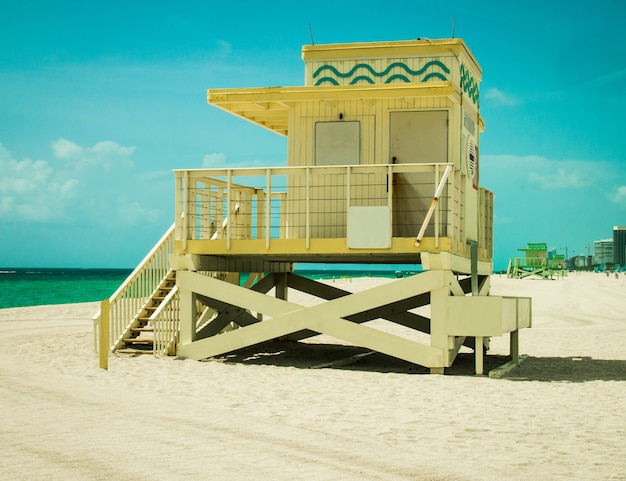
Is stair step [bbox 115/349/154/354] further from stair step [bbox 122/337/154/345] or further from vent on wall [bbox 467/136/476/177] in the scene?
vent on wall [bbox 467/136/476/177]

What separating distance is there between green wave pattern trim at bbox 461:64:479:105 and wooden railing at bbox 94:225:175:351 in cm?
588

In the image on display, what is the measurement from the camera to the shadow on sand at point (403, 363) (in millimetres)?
12820

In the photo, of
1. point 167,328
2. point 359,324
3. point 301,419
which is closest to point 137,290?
point 167,328

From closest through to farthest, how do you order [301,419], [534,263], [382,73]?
[301,419] → [382,73] → [534,263]

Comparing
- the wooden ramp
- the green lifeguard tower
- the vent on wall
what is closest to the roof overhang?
the vent on wall

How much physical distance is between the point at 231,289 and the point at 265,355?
240 centimetres

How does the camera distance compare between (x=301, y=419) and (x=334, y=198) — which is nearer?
(x=301, y=419)

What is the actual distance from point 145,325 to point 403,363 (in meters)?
4.78

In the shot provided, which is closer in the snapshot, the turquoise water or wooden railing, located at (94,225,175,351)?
wooden railing, located at (94,225,175,351)

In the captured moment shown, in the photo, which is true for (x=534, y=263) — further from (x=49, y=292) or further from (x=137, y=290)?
(x=137, y=290)

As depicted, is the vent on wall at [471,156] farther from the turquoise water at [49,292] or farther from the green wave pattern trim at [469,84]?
the turquoise water at [49,292]

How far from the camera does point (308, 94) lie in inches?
517

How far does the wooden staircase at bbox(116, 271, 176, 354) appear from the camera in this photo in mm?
14281

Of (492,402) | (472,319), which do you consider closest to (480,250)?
(472,319)
